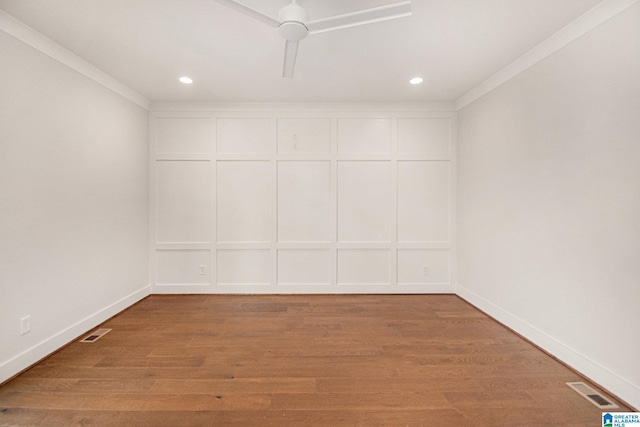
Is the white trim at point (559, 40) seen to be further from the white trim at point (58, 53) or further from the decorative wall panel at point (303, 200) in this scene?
the white trim at point (58, 53)

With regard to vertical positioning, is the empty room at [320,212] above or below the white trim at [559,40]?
below

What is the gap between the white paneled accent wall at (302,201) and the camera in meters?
3.77

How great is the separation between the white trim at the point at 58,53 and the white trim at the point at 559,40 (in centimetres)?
411

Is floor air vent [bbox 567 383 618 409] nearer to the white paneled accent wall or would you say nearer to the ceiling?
the white paneled accent wall

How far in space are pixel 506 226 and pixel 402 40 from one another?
6.84ft

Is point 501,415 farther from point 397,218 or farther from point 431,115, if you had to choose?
point 431,115

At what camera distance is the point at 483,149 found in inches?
128

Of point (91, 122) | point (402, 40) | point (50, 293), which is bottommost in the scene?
point (50, 293)

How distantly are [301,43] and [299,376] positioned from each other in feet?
8.63

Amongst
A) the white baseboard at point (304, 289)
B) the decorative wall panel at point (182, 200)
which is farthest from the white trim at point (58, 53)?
the white baseboard at point (304, 289)

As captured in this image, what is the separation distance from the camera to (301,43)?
7.64 ft

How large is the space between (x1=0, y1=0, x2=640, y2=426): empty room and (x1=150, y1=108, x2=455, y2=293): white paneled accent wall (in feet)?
0.10

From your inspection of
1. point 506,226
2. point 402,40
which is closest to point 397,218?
point 506,226

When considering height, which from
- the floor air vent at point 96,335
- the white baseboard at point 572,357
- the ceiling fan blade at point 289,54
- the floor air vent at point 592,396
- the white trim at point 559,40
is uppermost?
the white trim at point 559,40
